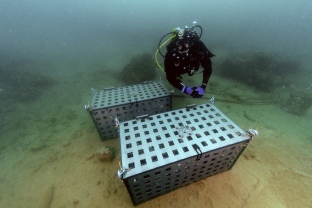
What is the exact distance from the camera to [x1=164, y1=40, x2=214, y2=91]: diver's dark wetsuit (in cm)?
373

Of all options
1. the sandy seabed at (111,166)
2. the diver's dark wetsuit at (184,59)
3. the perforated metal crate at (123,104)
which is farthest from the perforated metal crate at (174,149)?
the diver's dark wetsuit at (184,59)

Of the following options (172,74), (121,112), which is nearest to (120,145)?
(121,112)

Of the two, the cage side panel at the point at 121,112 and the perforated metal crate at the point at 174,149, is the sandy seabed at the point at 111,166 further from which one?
the cage side panel at the point at 121,112

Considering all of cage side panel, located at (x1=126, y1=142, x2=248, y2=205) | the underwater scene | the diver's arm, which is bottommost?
the underwater scene

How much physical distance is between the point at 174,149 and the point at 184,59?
89.3 inches

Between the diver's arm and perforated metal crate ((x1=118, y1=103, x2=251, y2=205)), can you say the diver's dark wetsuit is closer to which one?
the diver's arm

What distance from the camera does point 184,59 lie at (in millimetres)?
3848

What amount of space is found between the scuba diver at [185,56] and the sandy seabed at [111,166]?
7.40 ft

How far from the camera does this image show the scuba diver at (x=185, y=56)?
366cm

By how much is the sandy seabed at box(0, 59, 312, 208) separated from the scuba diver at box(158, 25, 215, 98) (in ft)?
7.40

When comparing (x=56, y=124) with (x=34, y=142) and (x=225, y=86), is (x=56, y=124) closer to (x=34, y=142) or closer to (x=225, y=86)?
(x=34, y=142)

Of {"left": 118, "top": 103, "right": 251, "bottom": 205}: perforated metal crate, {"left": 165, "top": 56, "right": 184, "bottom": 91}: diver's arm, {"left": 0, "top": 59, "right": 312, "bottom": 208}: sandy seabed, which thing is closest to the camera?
{"left": 118, "top": 103, "right": 251, "bottom": 205}: perforated metal crate

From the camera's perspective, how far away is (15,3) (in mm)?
93500

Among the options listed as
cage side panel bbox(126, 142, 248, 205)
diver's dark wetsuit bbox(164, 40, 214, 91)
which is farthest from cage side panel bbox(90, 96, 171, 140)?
cage side panel bbox(126, 142, 248, 205)
